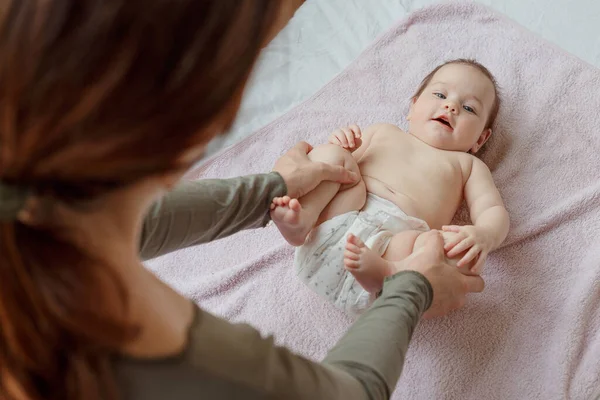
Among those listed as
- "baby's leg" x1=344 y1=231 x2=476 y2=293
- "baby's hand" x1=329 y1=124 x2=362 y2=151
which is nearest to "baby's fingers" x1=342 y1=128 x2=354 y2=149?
"baby's hand" x1=329 y1=124 x2=362 y2=151

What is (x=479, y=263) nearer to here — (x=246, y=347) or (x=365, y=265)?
(x=365, y=265)

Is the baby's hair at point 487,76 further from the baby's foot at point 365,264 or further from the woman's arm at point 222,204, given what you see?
the baby's foot at point 365,264

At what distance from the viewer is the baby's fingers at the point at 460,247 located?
3.53 ft

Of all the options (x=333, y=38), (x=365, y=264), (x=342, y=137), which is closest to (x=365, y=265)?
(x=365, y=264)

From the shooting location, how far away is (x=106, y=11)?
424mm

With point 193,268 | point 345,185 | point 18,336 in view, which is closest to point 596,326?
point 345,185

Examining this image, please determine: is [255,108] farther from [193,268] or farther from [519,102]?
[519,102]

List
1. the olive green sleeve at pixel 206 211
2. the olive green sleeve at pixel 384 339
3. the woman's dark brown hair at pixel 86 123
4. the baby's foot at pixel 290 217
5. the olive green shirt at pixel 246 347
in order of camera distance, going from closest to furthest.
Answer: the woman's dark brown hair at pixel 86 123
the olive green shirt at pixel 246 347
the olive green sleeve at pixel 384 339
the olive green sleeve at pixel 206 211
the baby's foot at pixel 290 217

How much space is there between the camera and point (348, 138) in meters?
1.26

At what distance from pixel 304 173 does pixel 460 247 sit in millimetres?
301

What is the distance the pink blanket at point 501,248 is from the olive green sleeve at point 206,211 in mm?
209

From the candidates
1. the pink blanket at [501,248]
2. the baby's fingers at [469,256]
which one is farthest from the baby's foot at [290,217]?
the baby's fingers at [469,256]

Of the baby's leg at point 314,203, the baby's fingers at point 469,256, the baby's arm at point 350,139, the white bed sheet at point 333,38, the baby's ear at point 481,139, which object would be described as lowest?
the baby's fingers at point 469,256

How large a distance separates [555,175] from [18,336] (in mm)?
1107
